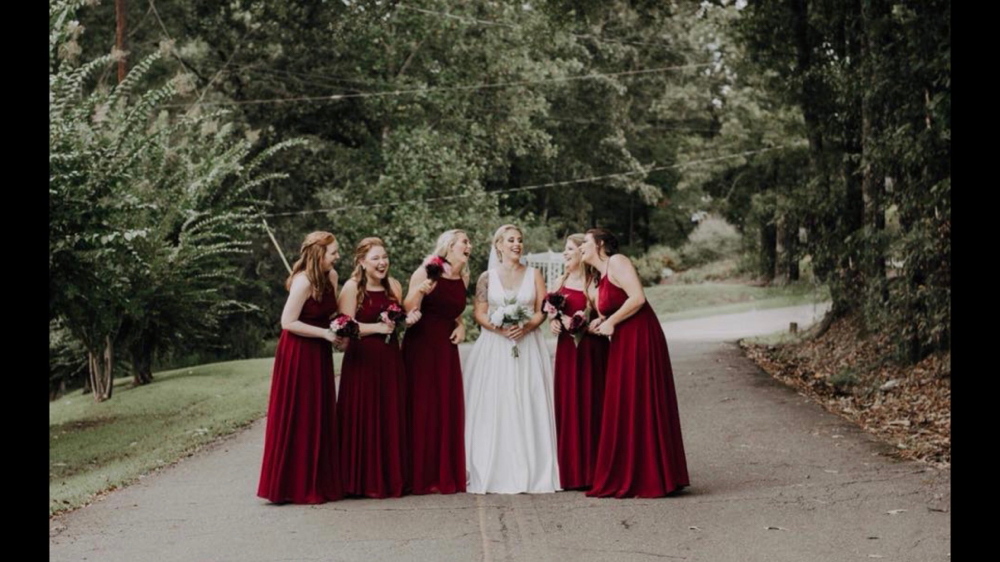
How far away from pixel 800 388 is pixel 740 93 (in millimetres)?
30726

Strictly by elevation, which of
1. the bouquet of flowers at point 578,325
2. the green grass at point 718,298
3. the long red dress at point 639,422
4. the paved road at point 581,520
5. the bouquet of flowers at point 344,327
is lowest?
the green grass at point 718,298

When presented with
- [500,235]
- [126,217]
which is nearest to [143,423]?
[126,217]

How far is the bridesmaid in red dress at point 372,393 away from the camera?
10.4 m

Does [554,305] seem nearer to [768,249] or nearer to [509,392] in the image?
[509,392]

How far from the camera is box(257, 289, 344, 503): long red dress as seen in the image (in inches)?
401

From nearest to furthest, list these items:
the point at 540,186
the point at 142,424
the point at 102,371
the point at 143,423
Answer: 1. the point at 142,424
2. the point at 143,423
3. the point at 102,371
4. the point at 540,186

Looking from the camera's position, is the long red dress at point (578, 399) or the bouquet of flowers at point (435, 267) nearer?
the bouquet of flowers at point (435, 267)

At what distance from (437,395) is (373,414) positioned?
2.14ft

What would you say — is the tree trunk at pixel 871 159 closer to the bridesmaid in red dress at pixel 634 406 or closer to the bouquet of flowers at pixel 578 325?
the bridesmaid in red dress at pixel 634 406

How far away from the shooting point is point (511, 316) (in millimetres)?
10828

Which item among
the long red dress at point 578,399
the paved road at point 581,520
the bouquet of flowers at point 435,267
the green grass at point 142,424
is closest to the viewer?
the paved road at point 581,520

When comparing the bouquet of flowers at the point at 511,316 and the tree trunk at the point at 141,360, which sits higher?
the bouquet of flowers at the point at 511,316

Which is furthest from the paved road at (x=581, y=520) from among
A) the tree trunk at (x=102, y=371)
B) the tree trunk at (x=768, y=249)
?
the tree trunk at (x=768, y=249)

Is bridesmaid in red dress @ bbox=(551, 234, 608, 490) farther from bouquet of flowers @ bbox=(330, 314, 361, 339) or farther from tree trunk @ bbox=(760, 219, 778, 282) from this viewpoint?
tree trunk @ bbox=(760, 219, 778, 282)
